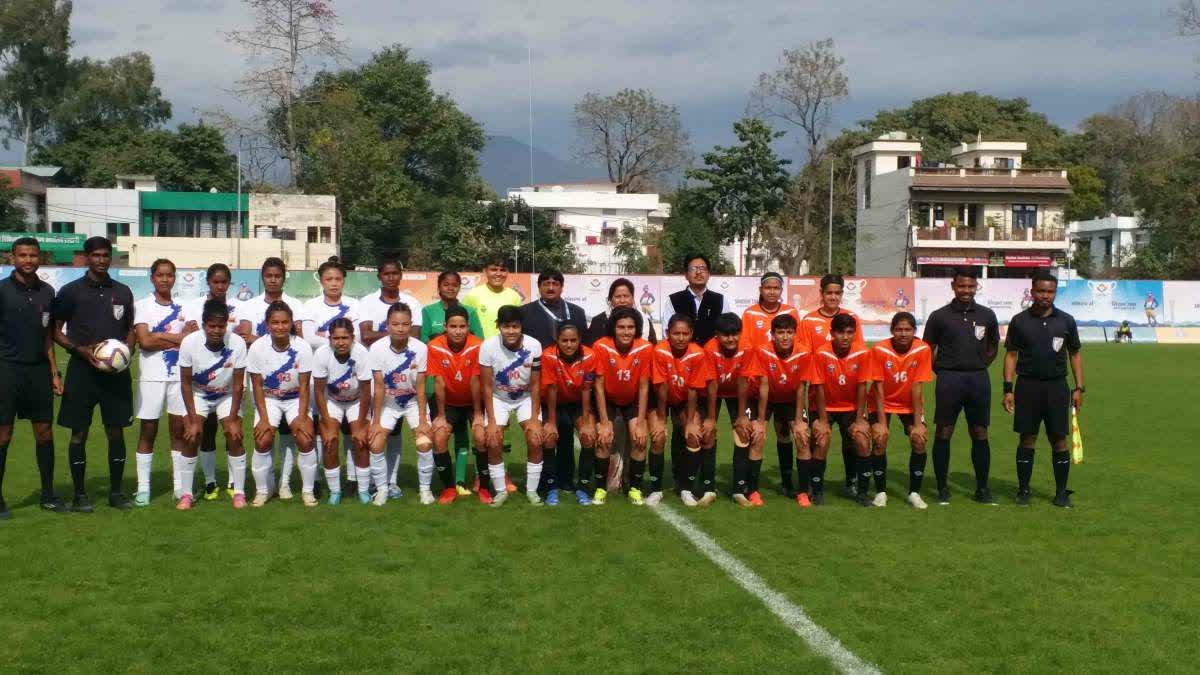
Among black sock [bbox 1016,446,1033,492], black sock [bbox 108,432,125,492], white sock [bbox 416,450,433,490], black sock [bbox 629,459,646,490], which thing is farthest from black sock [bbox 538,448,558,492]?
black sock [bbox 1016,446,1033,492]

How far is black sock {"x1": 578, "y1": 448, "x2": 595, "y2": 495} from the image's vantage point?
8727mm

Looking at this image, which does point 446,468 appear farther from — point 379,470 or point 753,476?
point 753,476

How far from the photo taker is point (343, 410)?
862 centimetres

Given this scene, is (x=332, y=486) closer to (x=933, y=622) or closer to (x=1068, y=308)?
(x=933, y=622)

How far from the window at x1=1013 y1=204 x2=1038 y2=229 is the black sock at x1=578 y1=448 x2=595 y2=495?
52.5 m

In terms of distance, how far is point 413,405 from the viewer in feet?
28.7

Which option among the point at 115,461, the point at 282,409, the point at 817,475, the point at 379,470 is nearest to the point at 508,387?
the point at 379,470

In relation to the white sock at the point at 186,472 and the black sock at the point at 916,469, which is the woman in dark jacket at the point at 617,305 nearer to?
the black sock at the point at 916,469

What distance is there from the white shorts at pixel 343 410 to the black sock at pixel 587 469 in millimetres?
1773

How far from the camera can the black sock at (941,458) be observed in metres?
8.88

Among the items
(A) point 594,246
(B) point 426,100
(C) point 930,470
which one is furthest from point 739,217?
(C) point 930,470

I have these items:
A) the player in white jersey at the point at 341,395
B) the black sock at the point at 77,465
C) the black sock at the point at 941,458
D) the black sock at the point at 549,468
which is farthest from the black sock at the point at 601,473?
the black sock at the point at 77,465

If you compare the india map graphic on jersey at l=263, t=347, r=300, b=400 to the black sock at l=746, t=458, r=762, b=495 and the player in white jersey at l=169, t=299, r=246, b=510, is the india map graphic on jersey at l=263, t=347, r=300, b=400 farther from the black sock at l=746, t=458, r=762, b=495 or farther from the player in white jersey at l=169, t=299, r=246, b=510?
the black sock at l=746, t=458, r=762, b=495

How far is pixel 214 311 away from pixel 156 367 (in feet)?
2.13
